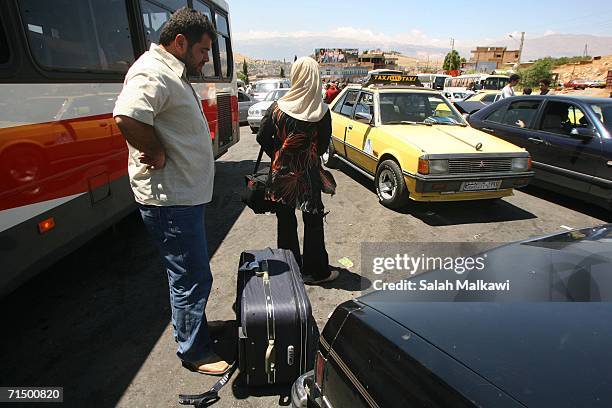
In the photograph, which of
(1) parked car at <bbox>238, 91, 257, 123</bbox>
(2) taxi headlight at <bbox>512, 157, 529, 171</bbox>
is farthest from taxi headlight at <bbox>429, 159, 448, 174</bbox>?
(1) parked car at <bbox>238, 91, 257, 123</bbox>

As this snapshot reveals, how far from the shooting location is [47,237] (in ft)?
8.41

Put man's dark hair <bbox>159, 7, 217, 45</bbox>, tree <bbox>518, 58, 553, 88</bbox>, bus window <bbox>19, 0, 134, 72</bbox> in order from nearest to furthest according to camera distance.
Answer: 1. man's dark hair <bbox>159, 7, 217, 45</bbox>
2. bus window <bbox>19, 0, 134, 72</bbox>
3. tree <bbox>518, 58, 553, 88</bbox>

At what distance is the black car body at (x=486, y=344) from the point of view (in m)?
1.04

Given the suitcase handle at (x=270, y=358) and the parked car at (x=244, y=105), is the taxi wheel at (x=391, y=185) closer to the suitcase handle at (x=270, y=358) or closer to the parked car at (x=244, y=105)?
the suitcase handle at (x=270, y=358)

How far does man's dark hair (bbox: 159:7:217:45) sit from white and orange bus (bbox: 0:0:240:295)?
1164 millimetres

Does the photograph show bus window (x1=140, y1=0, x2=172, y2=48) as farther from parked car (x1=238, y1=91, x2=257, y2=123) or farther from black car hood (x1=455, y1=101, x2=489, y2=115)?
black car hood (x1=455, y1=101, x2=489, y2=115)

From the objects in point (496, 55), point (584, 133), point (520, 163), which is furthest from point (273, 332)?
point (496, 55)

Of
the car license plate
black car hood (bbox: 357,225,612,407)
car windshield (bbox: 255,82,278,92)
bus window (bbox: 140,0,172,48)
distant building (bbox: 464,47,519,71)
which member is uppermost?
Answer: distant building (bbox: 464,47,519,71)

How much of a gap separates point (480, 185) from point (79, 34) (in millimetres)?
4665

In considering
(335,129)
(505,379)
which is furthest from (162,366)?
(335,129)

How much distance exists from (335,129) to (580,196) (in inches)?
160

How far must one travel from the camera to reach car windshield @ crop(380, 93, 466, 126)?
5812 mm

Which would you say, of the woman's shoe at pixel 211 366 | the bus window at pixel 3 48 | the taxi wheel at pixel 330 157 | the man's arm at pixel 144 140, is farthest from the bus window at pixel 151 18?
the taxi wheel at pixel 330 157

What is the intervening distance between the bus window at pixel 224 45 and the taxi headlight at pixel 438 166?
4.49 meters
